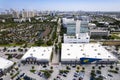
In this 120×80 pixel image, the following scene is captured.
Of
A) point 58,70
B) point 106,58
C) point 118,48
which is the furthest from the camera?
point 118,48

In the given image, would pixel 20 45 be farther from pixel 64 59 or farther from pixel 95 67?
pixel 95 67

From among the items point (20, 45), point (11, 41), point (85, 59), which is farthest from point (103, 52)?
point (11, 41)

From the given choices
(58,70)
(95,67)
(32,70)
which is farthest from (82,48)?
(32,70)

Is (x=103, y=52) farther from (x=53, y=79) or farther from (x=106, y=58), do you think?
(x=53, y=79)

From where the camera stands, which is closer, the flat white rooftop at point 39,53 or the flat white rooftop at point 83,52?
the flat white rooftop at point 83,52

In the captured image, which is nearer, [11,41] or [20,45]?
[20,45]

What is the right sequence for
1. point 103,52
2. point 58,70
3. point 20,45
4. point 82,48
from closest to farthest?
point 58,70 → point 103,52 → point 82,48 → point 20,45

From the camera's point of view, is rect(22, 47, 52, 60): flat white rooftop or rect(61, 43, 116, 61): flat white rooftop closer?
rect(61, 43, 116, 61): flat white rooftop
